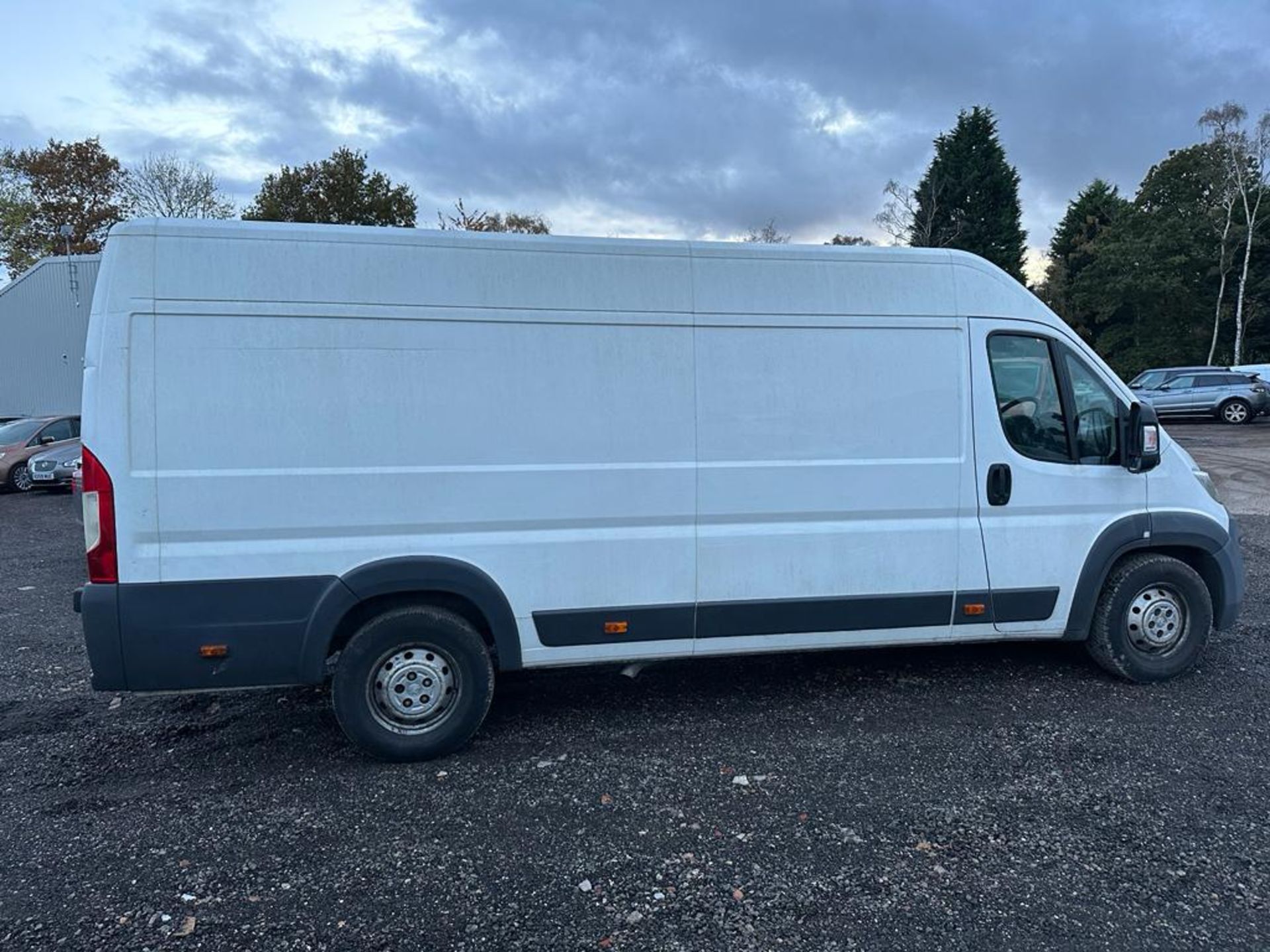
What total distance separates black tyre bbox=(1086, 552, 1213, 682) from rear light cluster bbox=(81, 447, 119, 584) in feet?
16.5

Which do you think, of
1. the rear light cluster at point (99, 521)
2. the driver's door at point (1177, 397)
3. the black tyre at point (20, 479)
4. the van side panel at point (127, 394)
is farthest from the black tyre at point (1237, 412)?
the black tyre at point (20, 479)

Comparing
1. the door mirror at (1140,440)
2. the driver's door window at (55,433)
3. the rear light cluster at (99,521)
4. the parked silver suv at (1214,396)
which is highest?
the parked silver suv at (1214,396)

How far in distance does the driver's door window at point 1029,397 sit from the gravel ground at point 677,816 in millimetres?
1421

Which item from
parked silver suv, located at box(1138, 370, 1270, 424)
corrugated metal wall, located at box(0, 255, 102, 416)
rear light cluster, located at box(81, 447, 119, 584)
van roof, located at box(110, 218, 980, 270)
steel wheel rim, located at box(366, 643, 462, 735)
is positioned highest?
corrugated metal wall, located at box(0, 255, 102, 416)

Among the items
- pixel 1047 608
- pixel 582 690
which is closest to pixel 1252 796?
pixel 1047 608

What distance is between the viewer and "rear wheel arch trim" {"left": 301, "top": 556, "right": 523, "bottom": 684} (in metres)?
3.86

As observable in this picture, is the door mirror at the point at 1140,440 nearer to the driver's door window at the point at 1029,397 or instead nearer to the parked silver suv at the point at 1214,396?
the driver's door window at the point at 1029,397

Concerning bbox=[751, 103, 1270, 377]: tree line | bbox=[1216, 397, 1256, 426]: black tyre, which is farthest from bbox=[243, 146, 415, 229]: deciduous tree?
bbox=[1216, 397, 1256, 426]: black tyre

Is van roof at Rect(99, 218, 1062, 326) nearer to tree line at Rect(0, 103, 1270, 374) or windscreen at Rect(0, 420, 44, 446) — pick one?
windscreen at Rect(0, 420, 44, 446)

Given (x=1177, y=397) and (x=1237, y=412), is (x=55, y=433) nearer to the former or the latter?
(x=1177, y=397)

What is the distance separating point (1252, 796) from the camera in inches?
142

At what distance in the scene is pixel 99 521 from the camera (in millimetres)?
3639

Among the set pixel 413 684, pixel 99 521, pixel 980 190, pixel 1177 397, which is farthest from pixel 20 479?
pixel 980 190

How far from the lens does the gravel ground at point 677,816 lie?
2861 mm
